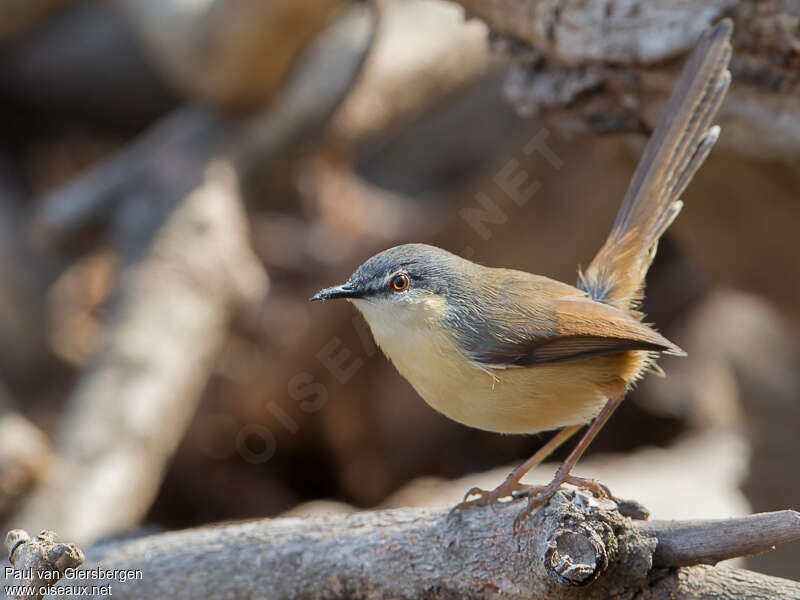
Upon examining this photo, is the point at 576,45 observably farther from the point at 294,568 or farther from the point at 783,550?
the point at 783,550

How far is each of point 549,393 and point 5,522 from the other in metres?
3.86

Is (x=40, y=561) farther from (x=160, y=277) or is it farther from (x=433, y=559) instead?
(x=160, y=277)

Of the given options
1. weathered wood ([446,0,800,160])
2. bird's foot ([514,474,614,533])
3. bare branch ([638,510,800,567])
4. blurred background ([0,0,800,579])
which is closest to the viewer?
bare branch ([638,510,800,567])

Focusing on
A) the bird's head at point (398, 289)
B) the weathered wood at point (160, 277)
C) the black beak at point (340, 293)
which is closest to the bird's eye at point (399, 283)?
the bird's head at point (398, 289)

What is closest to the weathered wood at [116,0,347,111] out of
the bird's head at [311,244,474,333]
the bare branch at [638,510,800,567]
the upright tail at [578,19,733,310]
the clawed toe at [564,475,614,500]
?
the upright tail at [578,19,733,310]

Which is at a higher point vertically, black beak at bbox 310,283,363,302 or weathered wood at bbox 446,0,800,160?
weathered wood at bbox 446,0,800,160

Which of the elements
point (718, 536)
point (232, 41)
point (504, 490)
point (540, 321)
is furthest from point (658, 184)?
point (232, 41)

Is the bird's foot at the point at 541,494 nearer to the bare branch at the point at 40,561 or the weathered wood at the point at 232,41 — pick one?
the bare branch at the point at 40,561

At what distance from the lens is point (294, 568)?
316 centimetres

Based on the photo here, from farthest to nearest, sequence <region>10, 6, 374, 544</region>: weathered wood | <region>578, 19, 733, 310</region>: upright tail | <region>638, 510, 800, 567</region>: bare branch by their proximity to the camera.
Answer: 1. <region>10, 6, 374, 544</region>: weathered wood
2. <region>578, 19, 733, 310</region>: upright tail
3. <region>638, 510, 800, 567</region>: bare branch

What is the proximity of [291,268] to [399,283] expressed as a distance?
4611 mm

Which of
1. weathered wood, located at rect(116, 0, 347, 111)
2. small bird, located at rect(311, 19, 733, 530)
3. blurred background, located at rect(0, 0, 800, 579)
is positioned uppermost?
weathered wood, located at rect(116, 0, 347, 111)

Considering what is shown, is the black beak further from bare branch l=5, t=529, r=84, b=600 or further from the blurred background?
the blurred background

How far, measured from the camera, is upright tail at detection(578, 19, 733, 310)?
3.39 metres
